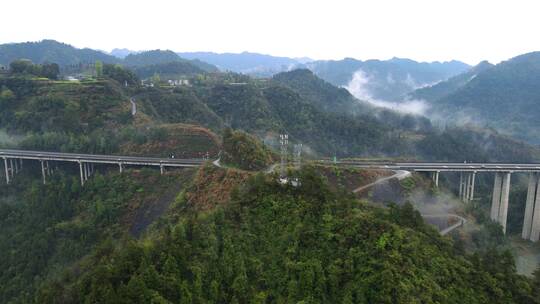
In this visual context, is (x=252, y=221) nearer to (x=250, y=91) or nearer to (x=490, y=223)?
(x=490, y=223)

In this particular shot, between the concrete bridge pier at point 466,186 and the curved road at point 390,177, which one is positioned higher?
the curved road at point 390,177

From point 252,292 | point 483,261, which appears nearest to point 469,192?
point 483,261

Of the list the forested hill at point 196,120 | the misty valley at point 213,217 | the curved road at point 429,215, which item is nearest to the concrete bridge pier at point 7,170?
the misty valley at point 213,217

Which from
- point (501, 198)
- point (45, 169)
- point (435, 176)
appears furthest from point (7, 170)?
point (501, 198)

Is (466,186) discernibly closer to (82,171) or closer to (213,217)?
(213,217)

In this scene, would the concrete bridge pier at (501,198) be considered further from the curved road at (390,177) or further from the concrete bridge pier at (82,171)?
the concrete bridge pier at (82,171)

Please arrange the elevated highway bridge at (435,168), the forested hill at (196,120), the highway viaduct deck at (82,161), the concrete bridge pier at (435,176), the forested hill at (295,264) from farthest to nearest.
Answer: the forested hill at (196,120) → the concrete bridge pier at (435,176) → the elevated highway bridge at (435,168) → the highway viaduct deck at (82,161) → the forested hill at (295,264)

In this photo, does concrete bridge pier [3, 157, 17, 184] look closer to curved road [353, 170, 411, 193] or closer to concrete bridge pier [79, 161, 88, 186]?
concrete bridge pier [79, 161, 88, 186]
